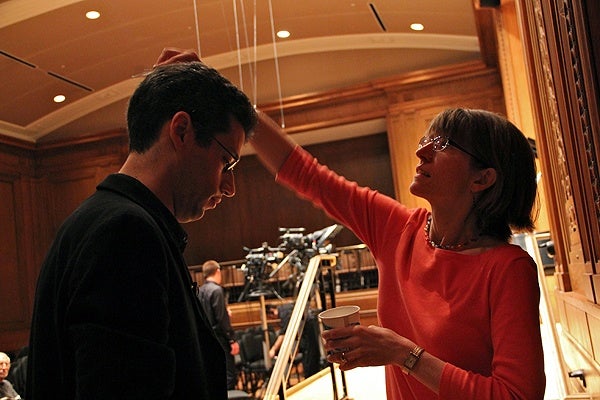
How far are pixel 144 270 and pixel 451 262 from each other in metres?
0.81

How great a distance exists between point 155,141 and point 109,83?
11.9 metres

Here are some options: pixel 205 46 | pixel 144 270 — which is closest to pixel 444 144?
pixel 144 270

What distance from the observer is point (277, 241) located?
1398 cm

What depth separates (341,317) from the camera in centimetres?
148

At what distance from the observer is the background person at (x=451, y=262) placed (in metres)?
1.45

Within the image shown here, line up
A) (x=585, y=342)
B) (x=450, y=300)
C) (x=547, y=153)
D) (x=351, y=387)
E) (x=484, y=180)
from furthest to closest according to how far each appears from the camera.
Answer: (x=351, y=387)
(x=547, y=153)
(x=585, y=342)
(x=484, y=180)
(x=450, y=300)

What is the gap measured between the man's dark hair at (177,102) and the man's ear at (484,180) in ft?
2.12

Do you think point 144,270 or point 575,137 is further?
point 575,137

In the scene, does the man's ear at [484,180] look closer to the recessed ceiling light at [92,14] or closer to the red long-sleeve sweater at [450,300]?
the red long-sleeve sweater at [450,300]

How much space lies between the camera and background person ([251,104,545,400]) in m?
1.45

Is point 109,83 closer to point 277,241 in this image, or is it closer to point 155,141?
point 277,241

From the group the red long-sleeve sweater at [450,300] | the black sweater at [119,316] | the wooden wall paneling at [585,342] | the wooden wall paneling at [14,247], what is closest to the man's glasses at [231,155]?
the black sweater at [119,316]

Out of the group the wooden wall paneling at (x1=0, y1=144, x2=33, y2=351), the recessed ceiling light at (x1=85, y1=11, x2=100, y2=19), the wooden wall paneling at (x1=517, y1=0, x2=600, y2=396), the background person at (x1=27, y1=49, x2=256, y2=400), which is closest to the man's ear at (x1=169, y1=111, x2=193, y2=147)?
the background person at (x1=27, y1=49, x2=256, y2=400)

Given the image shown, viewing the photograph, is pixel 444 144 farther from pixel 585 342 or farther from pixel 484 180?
pixel 585 342
